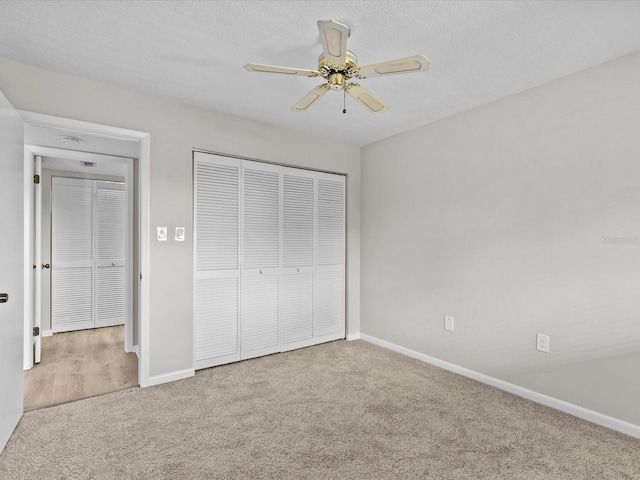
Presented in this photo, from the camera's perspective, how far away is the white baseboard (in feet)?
7.32

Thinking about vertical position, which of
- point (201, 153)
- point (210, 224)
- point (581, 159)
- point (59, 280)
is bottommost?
point (59, 280)

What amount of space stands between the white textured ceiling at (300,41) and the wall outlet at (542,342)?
188 centimetres

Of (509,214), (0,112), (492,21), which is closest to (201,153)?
(0,112)

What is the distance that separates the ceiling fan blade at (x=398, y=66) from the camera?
5.57 feet

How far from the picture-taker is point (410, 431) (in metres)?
2.23

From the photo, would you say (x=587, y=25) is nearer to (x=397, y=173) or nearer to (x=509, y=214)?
(x=509, y=214)

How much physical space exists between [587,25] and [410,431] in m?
2.55

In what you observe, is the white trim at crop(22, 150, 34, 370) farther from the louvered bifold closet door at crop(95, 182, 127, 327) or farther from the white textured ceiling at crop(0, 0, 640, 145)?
the louvered bifold closet door at crop(95, 182, 127, 327)

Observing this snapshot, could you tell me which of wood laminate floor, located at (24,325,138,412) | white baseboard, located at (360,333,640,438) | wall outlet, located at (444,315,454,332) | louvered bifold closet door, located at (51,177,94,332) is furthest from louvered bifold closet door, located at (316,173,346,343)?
louvered bifold closet door, located at (51,177,94,332)

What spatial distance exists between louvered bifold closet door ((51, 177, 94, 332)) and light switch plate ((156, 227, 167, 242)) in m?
2.68

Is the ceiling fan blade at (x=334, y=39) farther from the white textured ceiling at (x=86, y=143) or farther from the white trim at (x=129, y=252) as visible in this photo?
the white trim at (x=129, y=252)

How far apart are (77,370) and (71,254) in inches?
82.6

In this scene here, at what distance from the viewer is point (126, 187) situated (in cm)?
384

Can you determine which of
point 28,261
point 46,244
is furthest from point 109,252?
point 28,261
